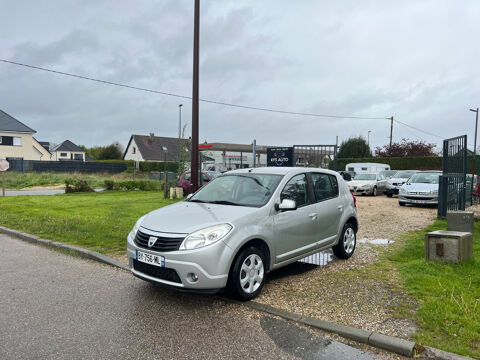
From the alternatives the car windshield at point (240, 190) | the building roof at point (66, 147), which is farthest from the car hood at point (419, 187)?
the building roof at point (66, 147)

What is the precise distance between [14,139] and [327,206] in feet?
178

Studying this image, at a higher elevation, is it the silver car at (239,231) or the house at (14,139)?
the house at (14,139)

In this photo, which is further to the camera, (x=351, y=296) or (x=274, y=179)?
(x=274, y=179)

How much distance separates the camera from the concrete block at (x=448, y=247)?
5.75 meters

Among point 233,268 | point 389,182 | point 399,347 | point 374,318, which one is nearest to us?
point 399,347

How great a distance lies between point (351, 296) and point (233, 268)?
1.54 metres

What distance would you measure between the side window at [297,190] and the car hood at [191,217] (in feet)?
2.52

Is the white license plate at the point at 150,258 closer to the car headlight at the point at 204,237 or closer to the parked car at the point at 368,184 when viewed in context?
the car headlight at the point at 204,237

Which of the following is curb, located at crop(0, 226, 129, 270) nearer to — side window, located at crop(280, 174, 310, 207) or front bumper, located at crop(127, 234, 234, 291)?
front bumper, located at crop(127, 234, 234, 291)

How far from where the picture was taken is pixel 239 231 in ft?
14.5

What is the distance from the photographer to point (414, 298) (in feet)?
15.1

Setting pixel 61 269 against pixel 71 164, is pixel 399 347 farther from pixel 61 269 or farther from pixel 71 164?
pixel 71 164

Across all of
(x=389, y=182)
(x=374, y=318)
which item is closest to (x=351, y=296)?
(x=374, y=318)

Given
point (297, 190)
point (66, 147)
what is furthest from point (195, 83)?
point (66, 147)
